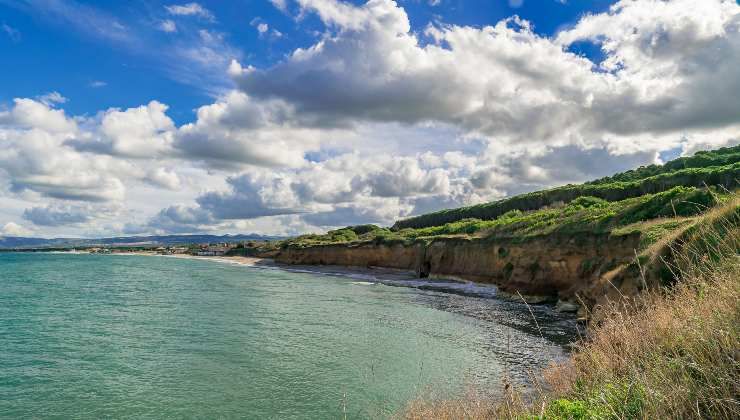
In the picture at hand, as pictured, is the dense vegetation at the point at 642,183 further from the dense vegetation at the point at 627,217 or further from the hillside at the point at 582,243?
the dense vegetation at the point at 627,217

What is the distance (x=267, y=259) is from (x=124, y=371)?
12278cm

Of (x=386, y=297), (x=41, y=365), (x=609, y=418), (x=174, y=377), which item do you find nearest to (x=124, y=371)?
(x=174, y=377)

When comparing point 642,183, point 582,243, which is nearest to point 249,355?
point 582,243

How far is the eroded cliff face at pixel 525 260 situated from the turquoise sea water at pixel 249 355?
20.3 feet

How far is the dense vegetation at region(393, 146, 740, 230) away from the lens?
2283 inches

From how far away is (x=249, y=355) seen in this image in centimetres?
1978

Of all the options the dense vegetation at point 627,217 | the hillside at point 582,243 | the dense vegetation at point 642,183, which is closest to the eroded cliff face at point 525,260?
the hillside at point 582,243

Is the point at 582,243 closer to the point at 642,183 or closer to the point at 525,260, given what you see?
the point at 525,260

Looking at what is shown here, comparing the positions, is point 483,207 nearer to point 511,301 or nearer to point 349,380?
point 511,301

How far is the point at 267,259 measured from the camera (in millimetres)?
137375

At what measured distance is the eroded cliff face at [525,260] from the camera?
3706cm

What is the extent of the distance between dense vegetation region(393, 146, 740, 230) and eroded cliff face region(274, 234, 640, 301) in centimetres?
1066

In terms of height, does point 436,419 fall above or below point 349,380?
above

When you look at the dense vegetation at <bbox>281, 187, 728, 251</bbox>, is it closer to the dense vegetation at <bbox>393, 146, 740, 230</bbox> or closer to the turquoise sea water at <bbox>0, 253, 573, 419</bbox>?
the dense vegetation at <bbox>393, 146, 740, 230</bbox>
